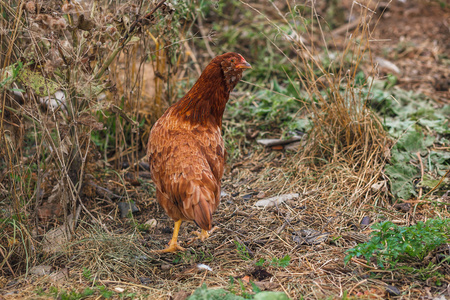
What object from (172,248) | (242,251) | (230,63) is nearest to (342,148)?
(230,63)

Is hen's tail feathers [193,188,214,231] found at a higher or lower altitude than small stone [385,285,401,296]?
higher

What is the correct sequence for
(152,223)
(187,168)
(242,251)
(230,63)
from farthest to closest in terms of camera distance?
(152,223) → (230,63) → (242,251) → (187,168)

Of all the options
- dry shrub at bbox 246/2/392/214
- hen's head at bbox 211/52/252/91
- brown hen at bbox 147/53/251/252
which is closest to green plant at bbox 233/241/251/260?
brown hen at bbox 147/53/251/252

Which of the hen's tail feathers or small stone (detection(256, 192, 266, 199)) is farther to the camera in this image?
small stone (detection(256, 192, 266, 199))

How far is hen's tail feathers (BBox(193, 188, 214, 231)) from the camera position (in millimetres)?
2646

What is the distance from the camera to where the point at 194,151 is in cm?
295

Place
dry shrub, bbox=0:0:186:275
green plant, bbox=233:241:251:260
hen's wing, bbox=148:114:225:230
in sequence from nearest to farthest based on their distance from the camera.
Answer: dry shrub, bbox=0:0:186:275
hen's wing, bbox=148:114:225:230
green plant, bbox=233:241:251:260

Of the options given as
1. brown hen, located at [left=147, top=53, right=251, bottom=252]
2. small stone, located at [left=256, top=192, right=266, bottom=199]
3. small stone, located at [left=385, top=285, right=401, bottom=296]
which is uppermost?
brown hen, located at [left=147, top=53, right=251, bottom=252]

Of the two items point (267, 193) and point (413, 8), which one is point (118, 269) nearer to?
point (267, 193)

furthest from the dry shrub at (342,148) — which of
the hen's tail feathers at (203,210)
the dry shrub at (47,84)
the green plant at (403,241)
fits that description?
the dry shrub at (47,84)

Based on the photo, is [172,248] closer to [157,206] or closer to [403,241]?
[157,206]

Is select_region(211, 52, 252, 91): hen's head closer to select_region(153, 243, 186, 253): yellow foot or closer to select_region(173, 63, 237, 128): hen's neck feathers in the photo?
select_region(173, 63, 237, 128): hen's neck feathers

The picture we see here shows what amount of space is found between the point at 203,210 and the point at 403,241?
115cm

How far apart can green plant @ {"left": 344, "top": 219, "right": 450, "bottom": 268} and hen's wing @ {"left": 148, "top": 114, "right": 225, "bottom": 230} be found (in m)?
0.90
